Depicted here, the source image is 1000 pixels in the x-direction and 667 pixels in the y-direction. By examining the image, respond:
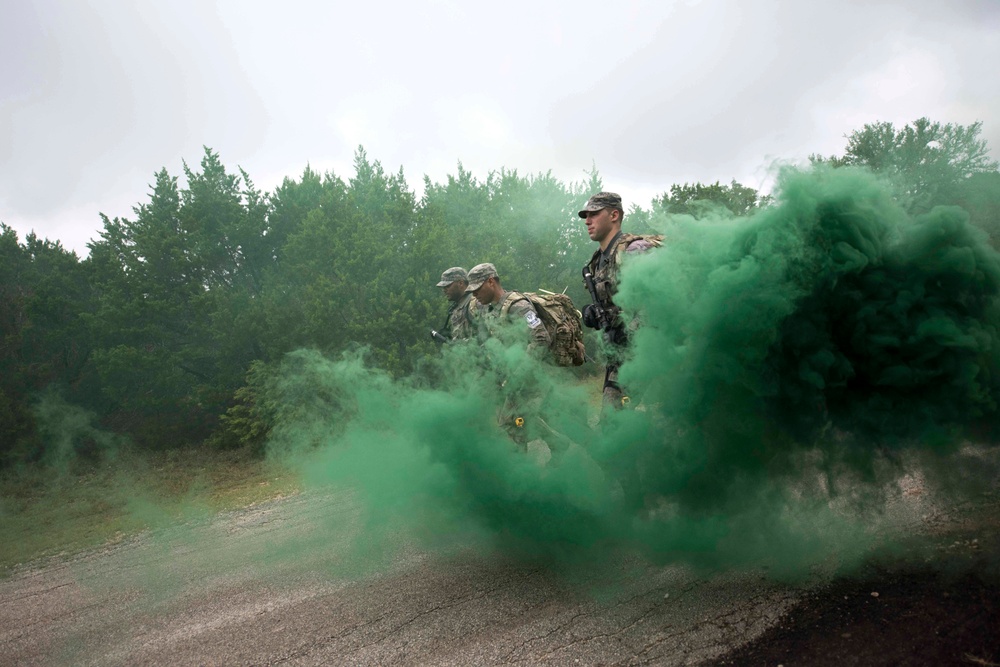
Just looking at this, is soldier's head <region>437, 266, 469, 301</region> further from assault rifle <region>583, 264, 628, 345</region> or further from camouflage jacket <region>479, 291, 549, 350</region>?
assault rifle <region>583, 264, 628, 345</region>

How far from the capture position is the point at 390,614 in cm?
392

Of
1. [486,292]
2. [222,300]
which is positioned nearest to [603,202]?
[486,292]

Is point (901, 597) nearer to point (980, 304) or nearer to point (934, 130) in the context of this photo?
point (980, 304)

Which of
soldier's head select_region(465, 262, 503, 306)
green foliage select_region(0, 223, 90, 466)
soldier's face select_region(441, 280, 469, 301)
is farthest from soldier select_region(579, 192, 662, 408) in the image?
green foliage select_region(0, 223, 90, 466)

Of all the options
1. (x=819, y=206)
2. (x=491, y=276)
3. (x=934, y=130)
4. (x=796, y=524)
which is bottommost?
(x=796, y=524)

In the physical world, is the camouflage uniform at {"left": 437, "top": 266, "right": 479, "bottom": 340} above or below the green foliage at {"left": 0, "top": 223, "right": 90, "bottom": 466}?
below

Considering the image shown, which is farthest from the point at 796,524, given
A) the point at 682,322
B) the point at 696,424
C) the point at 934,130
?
the point at 934,130

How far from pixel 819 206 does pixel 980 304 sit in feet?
3.13

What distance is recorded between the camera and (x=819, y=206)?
3328mm

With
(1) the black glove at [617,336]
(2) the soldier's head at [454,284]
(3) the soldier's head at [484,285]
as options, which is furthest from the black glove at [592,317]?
(2) the soldier's head at [454,284]

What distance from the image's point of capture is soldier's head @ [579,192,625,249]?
5.16 metres

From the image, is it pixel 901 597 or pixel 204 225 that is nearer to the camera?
pixel 901 597

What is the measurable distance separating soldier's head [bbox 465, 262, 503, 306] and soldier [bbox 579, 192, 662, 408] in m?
1.38

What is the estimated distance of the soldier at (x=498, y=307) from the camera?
5559 mm
